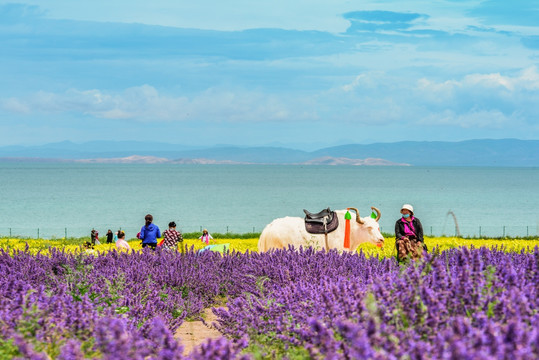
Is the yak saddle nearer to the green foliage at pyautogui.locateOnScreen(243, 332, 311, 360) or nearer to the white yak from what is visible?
the white yak

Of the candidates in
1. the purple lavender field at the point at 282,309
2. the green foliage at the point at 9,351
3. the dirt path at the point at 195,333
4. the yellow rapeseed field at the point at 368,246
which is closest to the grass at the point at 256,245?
the yellow rapeseed field at the point at 368,246

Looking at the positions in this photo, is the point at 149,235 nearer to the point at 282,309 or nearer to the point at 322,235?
the point at 322,235

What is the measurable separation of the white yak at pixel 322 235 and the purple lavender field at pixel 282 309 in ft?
12.6

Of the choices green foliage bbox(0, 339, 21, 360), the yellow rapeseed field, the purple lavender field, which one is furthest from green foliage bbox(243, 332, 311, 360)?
the yellow rapeseed field

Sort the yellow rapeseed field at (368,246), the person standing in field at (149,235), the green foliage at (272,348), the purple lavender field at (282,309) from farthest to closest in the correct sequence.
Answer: the person standing in field at (149,235) < the yellow rapeseed field at (368,246) < the green foliage at (272,348) < the purple lavender field at (282,309)

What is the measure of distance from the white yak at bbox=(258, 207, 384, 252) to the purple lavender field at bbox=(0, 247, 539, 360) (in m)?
3.83

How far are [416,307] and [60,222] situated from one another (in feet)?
238

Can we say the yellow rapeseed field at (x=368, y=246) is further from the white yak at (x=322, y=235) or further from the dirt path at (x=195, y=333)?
the dirt path at (x=195, y=333)

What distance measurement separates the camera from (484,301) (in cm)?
489

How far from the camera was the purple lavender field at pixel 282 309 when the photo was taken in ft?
12.4

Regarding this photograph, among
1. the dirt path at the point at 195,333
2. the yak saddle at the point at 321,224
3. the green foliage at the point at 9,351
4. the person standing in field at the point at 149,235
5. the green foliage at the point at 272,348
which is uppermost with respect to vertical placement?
the yak saddle at the point at 321,224

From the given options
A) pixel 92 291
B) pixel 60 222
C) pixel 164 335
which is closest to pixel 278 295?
pixel 92 291

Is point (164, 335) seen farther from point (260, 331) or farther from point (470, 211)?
point (470, 211)

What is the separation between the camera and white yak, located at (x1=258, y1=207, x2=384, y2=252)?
1506 centimetres
